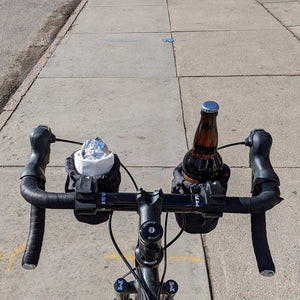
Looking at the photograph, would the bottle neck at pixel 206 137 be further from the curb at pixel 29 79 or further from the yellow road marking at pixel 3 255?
the curb at pixel 29 79

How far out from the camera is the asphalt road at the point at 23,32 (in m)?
6.09

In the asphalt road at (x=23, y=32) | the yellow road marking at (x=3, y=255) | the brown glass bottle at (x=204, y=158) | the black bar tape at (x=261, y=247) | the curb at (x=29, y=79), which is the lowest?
the asphalt road at (x=23, y=32)

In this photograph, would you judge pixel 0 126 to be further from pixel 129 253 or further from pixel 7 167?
pixel 129 253

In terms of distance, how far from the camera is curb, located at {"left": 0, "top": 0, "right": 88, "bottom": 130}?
4.74 meters

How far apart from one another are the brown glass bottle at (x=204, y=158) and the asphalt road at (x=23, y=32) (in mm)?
4292

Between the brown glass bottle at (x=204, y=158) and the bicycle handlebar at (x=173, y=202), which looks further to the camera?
the brown glass bottle at (x=204, y=158)

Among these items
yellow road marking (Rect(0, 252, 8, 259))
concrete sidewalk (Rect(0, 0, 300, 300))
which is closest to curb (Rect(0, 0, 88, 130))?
concrete sidewalk (Rect(0, 0, 300, 300))

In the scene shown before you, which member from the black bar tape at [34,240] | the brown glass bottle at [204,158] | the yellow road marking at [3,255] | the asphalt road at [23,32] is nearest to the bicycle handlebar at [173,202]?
the black bar tape at [34,240]

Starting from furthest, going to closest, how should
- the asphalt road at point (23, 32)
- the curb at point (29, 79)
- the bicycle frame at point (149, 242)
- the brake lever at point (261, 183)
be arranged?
the asphalt road at point (23, 32) < the curb at point (29, 79) < the brake lever at point (261, 183) < the bicycle frame at point (149, 242)

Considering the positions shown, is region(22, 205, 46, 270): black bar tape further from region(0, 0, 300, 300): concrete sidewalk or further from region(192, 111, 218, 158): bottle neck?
region(0, 0, 300, 300): concrete sidewalk

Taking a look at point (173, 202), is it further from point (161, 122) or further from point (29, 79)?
point (29, 79)

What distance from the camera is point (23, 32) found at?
26.8 feet

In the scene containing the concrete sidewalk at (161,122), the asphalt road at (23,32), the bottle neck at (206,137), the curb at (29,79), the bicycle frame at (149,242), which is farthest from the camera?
the asphalt road at (23,32)

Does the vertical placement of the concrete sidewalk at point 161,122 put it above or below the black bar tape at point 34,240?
below
